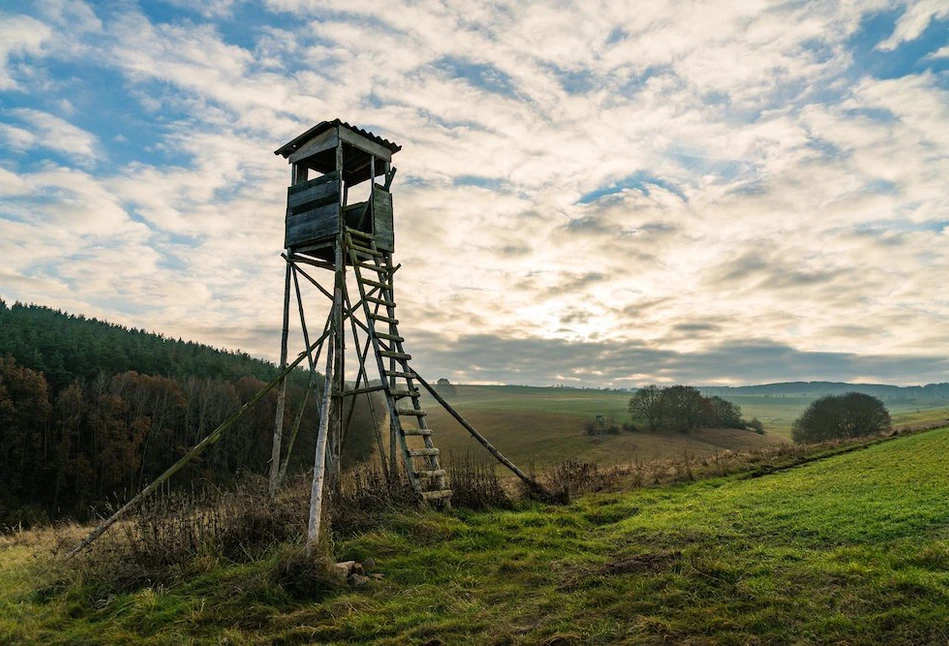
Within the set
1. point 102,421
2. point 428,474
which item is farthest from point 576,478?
point 102,421

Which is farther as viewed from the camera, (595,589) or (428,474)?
(428,474)

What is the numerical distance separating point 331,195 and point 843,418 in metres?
54.1

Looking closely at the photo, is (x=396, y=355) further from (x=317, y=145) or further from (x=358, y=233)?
(x=317, y=145)

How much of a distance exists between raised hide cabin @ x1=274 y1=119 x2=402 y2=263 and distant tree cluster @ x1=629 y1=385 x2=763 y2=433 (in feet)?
183

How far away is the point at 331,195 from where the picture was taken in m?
13.0

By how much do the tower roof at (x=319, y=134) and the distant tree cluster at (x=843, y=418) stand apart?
2004 inches

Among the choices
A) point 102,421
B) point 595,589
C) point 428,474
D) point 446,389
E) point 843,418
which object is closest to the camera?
point 595,589

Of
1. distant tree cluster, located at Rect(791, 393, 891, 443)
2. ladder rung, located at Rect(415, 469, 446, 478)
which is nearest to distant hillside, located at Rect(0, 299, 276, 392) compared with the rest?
ladder rung, located at Rect(415, 469, 446, 478)

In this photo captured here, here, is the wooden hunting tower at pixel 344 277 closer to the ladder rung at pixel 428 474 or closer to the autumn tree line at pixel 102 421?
the ladder rung at pixel 428 474

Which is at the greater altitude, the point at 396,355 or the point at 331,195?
the point at 331,195

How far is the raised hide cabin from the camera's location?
13000 mm

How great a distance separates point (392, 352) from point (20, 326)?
5654 centimetres

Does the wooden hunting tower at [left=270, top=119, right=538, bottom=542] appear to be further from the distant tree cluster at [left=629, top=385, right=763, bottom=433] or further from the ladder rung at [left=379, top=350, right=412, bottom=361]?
the distant tree cluster at [left=629, top=385, right=763, bottom=433]

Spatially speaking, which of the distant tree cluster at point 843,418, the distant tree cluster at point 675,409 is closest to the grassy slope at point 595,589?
the distant tree cluster at point 843,418
